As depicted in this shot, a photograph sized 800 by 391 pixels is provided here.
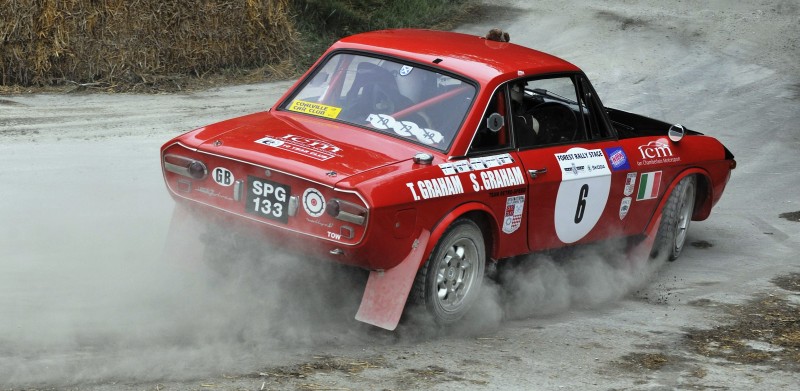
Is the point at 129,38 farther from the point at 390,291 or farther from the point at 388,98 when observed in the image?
the point at 390,291

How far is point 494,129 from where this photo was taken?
683 cm

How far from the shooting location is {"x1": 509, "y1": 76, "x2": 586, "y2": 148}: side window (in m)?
7.20

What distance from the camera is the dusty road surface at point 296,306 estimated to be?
18.2 ft

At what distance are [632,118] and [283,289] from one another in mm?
3534

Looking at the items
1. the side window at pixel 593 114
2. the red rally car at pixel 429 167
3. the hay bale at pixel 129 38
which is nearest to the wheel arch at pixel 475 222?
the red rally car at pixel 429 167

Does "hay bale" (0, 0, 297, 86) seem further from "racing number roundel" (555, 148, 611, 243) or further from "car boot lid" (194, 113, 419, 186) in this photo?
"racing number roundel" (555, 148, 611, 243)

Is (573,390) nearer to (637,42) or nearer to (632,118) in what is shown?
(632,118)

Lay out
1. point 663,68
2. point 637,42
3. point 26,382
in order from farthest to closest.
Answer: point 637,42 < point 663,68 < point 26,382

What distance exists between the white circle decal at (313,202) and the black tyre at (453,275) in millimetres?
709

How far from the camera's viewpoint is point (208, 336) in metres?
5.87

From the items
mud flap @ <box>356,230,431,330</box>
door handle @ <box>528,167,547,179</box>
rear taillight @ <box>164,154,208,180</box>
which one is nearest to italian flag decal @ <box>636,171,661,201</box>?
door handle @ <box>528,167,547,179</box>

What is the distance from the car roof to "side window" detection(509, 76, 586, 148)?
104 mm

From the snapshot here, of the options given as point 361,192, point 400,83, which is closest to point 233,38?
point 400,83

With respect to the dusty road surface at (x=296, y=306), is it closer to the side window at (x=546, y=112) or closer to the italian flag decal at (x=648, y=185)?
the italian flag decal at (x=648, y=185)
